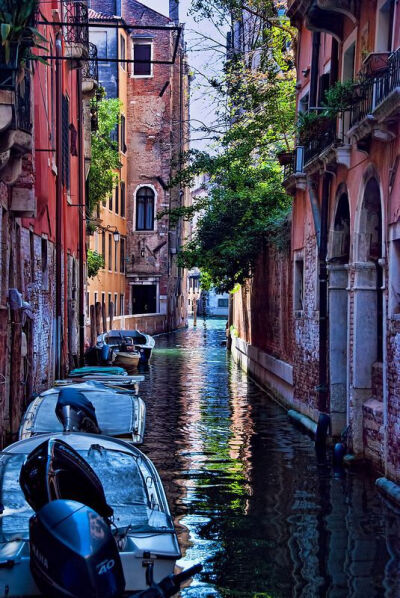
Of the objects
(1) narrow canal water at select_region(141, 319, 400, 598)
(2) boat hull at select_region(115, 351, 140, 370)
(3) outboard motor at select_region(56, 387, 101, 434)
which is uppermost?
(3) outboard motor at select_region(56, 387, 101, 434)

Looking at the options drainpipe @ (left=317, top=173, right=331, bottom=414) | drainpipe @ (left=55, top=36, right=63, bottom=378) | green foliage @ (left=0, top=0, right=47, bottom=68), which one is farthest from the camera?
drainpipe @ (left=55, top=36, right=63, bottom=378)

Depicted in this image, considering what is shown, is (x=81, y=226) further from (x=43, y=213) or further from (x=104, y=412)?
(x=104, y=412)

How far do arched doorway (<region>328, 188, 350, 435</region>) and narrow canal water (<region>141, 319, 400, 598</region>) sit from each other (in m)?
1.06

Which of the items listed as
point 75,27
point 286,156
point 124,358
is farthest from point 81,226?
point 286,156

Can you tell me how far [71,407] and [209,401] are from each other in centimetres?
919

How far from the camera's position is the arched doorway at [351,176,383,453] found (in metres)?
11.8

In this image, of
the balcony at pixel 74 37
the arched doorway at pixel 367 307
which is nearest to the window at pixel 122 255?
the balcony at pixel 74 37

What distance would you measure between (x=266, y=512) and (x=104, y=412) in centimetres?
325

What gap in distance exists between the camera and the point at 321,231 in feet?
47.0

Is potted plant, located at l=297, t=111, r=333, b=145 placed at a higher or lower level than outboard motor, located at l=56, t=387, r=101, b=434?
higher

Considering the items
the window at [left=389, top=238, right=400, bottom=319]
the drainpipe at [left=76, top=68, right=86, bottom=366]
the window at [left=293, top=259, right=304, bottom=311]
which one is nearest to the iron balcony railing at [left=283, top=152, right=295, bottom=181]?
the window at [left=293, top=259, right=304, bottom=311]

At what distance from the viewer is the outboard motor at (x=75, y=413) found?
10469 mm

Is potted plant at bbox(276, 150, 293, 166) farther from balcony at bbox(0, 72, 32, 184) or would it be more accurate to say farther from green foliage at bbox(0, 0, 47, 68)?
green foliage at bbox(0, 0, 47, 68)

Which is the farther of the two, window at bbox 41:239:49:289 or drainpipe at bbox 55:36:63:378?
drainpipe at bbox 55:36:63:378
